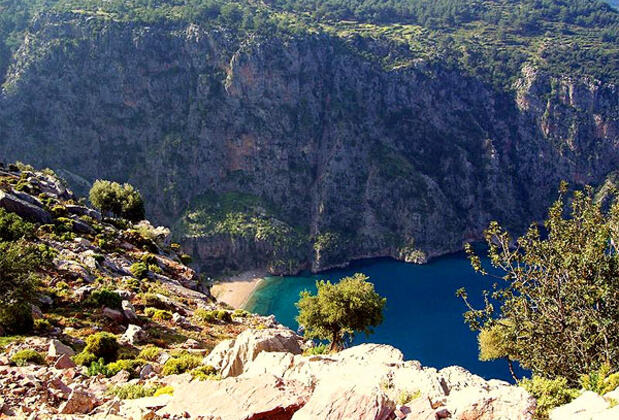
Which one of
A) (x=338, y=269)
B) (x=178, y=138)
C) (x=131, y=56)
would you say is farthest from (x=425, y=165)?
(x=131, y=56)

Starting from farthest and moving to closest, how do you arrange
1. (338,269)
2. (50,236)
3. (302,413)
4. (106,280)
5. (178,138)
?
(178,138)
(338,269)
(50,236)
(106,280)
(302,413)

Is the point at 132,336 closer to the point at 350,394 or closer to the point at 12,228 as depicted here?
the point at 350,394

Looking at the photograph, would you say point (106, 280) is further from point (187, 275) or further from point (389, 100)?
point (389, 100)

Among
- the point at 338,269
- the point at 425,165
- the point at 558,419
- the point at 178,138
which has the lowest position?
the point at 338,269

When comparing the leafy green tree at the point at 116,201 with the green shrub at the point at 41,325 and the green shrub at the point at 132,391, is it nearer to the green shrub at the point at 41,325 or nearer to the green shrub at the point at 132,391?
the green shrub at the point at 41,325

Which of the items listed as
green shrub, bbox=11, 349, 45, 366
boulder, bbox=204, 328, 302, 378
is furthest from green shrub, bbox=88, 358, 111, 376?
boulder, bbox=204, 328, 302, 378

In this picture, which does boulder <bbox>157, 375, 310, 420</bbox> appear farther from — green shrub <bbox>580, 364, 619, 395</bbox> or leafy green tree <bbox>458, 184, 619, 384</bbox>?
leafy green tree <bbox>458, 184, 619, 384</bbox>

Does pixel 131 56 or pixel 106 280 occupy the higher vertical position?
pixel 131 56
